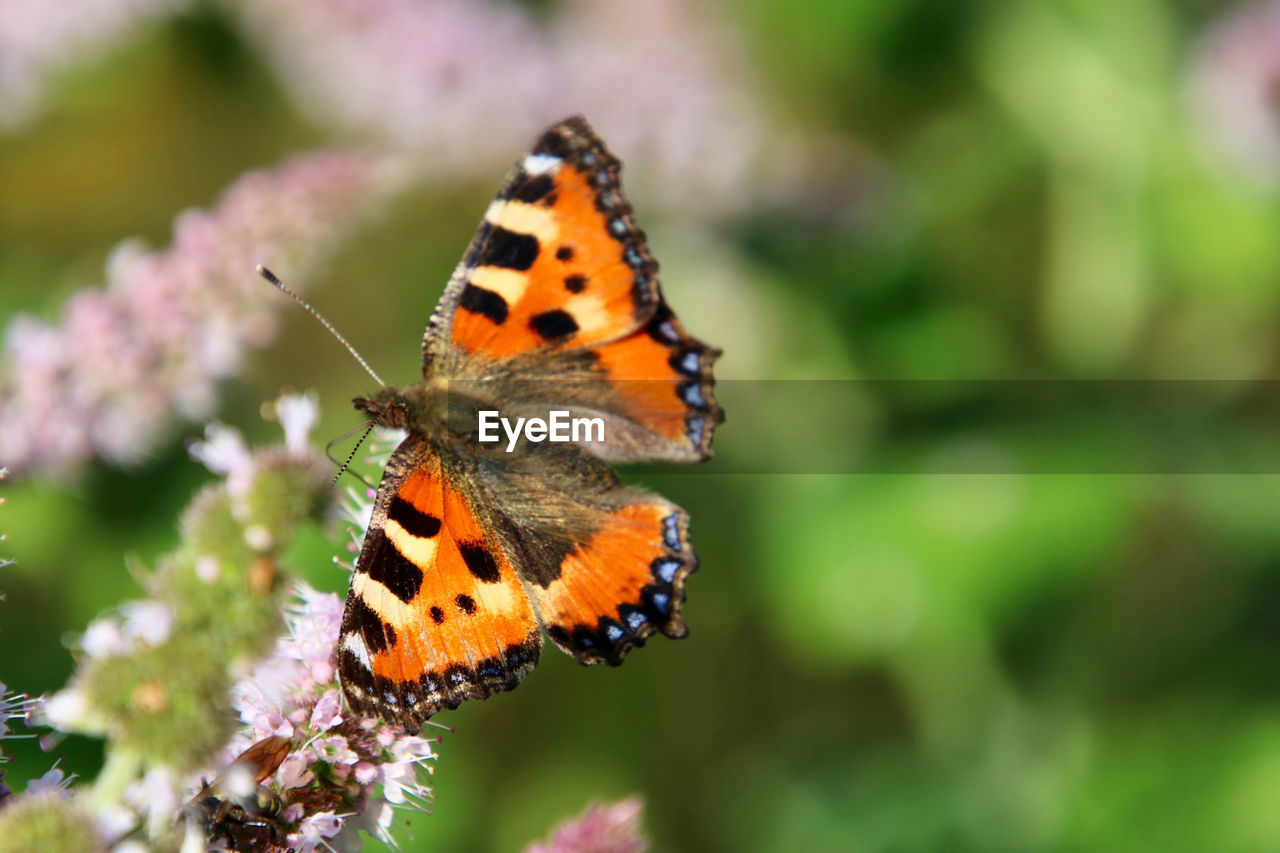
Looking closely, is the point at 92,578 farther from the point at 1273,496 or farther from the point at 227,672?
the point at 1273,496

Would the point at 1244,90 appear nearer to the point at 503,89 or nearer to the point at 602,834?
the point at 503,89

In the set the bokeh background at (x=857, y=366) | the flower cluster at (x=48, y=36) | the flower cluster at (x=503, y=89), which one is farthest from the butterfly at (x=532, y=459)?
the flower cluster at (x=48, y=36)

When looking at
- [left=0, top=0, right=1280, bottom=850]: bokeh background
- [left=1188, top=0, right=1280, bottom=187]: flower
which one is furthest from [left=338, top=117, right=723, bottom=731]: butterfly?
[left=1188, top=0, right=1280, bottom=187]: flower

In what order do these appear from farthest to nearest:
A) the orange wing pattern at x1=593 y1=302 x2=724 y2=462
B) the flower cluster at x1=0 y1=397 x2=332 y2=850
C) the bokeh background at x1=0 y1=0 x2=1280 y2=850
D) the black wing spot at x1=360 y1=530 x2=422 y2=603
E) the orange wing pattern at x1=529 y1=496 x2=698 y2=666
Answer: the bokeh background at x1=0 y1=0 x2=1280 y2=850, the orange wing pattern at x1=593 y1=302 x2=724 y2=462, the orange wing pattern at x1=529 y1=496 x2=698 y2=666, the black wing spot at x1=360 y1=530 x2=422 y2=603, the flower cluster at x1=0 y1=397 x2=332 y2=850

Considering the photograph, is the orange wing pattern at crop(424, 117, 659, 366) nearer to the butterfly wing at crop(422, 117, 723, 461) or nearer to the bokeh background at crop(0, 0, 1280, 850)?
the butterfly wing at crop(422, 117, 723, 461)

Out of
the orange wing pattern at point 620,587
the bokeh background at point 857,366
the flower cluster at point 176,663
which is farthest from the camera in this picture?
the bokeh background at point 857,366

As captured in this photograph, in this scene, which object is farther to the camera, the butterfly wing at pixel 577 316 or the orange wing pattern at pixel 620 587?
the butterfly wing at pixel 577 316

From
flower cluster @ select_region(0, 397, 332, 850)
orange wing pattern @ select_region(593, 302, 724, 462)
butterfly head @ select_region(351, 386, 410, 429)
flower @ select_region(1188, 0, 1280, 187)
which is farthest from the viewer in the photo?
flower @ select_region(1188, 0, 1280, 187)

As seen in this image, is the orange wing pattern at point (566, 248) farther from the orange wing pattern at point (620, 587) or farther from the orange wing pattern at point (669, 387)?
the orange wing pattern at point (620, 587)
